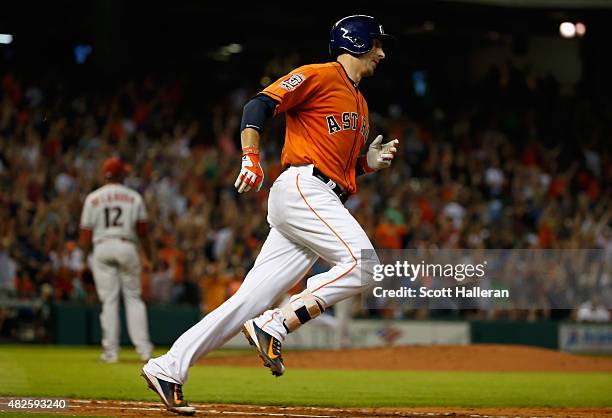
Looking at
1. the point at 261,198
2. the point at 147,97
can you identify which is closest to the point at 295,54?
the point at 147,97

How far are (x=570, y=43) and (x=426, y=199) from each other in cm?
828

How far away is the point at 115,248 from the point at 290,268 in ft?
18.7

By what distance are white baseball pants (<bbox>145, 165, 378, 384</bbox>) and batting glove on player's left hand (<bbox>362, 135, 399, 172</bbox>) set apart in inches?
26.5

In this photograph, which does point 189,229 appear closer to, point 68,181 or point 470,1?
point 68,181

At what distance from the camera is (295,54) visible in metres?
23.9

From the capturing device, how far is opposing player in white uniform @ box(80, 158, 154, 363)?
11930mm

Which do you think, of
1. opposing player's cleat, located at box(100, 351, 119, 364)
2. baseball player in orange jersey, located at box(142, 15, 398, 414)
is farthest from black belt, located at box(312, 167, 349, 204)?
opposing player's cleat, located at box(100, 351, 119, 364)

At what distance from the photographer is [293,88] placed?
6594mm

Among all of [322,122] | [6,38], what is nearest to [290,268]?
[322,122]

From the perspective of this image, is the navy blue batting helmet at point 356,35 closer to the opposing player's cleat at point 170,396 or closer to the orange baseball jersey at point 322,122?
the orange baseball jersey at point 322,122

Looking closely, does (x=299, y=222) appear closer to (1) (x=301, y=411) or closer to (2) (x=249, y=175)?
(2) (x=249, y=175)

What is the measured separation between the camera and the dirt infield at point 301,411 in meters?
6.89

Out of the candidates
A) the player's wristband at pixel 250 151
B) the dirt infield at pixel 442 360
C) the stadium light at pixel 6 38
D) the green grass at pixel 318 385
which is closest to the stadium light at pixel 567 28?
the dirt infield at pixel 442 360

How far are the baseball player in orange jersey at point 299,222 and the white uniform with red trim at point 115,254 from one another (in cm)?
541
